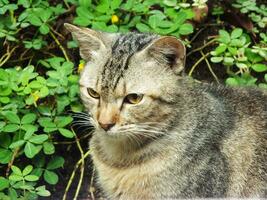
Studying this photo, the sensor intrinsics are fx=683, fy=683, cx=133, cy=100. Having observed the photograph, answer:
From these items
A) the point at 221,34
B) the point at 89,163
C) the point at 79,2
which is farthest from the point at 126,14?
the point at 89,163

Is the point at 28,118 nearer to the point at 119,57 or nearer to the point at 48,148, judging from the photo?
the point at 48,148

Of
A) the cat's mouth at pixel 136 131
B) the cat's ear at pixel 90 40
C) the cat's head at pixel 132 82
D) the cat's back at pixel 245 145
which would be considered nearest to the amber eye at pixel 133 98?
the cat's head at pixel 132 82

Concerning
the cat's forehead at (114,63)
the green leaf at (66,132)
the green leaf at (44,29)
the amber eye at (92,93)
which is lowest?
the green leaf at (66,132)

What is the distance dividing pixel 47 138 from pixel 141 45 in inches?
30.6

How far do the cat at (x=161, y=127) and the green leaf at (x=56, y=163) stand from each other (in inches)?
12.2

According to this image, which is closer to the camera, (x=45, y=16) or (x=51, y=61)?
(x=51, y=61)

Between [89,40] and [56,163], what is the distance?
31.5 inches

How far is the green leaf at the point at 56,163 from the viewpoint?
3.68 m

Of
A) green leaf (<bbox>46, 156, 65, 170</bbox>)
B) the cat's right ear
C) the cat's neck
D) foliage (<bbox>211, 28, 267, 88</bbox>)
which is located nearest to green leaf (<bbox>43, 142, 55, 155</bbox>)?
green leaf (<bbox>46, 156, 65, 170</bbox>)

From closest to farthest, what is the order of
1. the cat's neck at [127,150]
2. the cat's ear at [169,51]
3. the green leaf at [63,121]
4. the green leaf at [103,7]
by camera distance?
the cat's ear at [169,51] < the cat's neck at [127,150] < the green leaf at [63,121] < the green leaf at [103,7]

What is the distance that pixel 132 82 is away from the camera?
121 inches

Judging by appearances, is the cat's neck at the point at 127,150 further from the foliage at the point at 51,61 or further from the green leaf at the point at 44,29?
the green leaf at the point at 44,29

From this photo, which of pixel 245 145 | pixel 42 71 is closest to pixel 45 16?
pixel 42 71

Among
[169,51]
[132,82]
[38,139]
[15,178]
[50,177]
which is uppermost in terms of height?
[169,51]
